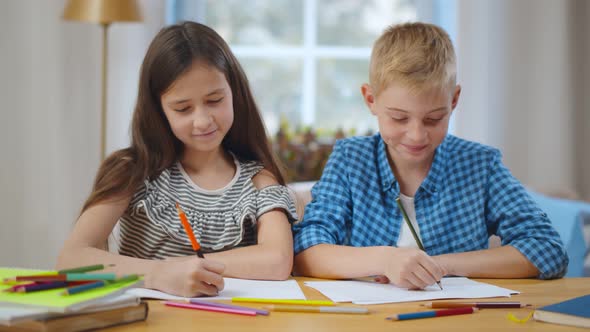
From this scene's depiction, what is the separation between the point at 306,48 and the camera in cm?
416

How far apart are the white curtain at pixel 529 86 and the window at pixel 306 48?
0.37 m

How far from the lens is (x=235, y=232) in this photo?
152 cm

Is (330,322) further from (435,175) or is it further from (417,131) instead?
(435,175)

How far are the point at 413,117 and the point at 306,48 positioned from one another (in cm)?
280

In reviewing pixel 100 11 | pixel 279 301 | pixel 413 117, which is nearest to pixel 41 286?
pixel 279 301

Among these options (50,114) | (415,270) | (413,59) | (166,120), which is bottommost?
(50,114)

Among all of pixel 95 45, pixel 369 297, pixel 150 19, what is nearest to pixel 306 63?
pixel 150 19

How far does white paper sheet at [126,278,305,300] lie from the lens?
1140 millimetres

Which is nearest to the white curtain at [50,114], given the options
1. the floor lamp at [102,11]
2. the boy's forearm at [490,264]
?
the floor lamp at [102,11]

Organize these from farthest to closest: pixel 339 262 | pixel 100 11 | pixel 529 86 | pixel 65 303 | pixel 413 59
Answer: pixel 529 86 < pixel 100 11 < pixel 413 59 < pixel 339 262 < pixel 65 303

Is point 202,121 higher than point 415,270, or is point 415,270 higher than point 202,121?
point 202,121

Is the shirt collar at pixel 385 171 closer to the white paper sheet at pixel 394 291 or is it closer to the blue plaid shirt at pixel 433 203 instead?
the blue plaid shirt at pixel 433 203

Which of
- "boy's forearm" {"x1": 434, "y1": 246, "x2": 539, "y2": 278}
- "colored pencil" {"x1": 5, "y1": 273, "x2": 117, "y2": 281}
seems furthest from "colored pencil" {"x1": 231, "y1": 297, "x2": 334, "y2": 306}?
"boy's forearm" {"x1": 434, "y1": 246, "x2": 539, "y2": 278}

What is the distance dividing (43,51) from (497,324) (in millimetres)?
3031
